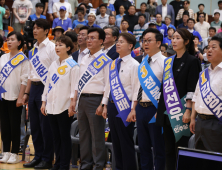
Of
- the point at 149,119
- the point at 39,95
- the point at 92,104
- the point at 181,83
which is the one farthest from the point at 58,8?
the point at 181,83

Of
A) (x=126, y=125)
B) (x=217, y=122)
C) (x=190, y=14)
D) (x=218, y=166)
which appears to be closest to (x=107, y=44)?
(x=126, y=125)

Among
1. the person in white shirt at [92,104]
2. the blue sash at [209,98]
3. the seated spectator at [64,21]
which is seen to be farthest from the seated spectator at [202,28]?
the blue sash at [209,98]

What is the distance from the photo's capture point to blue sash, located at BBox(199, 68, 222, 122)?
2695 millimetres

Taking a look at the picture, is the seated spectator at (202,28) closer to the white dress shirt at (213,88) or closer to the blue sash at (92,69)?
the blue sash at (92,69)

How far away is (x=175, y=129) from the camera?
9.76 ft

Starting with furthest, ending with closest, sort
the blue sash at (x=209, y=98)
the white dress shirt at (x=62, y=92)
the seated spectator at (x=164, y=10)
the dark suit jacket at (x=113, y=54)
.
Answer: the seated spectator at (x=164, y=10), the dark suit jacket at (x=113, y=54), the white dress shirt at (x=62, y=92), the blue sash at (x=209, y=98)

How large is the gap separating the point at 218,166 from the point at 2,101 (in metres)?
3.92

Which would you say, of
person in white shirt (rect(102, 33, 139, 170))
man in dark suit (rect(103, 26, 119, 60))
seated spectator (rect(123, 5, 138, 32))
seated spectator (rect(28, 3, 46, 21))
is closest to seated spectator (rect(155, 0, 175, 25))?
seated spectator (rect(123, 5, 138, 32))

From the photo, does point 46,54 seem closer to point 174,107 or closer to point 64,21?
point 174,107

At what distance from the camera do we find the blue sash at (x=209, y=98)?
8.84 ft

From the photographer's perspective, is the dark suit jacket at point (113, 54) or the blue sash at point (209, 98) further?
the dark suit jacket at point (113, 54)

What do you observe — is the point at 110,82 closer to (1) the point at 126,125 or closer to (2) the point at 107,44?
(1) the point at 126,125

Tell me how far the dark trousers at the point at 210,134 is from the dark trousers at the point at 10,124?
2.69m

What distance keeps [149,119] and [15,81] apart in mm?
2215
